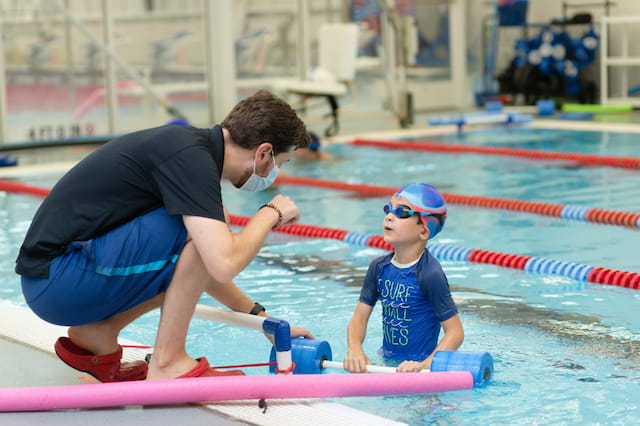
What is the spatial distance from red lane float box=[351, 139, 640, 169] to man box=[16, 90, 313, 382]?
6900 mm

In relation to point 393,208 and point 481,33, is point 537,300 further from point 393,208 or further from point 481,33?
point 481,33

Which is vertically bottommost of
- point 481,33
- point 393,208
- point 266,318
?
point 266,318

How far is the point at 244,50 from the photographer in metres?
15.2

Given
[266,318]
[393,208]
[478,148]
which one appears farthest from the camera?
[478,148]

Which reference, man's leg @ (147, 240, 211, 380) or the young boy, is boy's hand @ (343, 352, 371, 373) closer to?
the young boy

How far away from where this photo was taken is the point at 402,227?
3.60 metres

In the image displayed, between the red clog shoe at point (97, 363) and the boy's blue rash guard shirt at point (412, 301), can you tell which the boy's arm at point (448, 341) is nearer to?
the boy's blue rash guard shirt at point (412, 301)

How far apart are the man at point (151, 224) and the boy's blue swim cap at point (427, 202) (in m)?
0.59

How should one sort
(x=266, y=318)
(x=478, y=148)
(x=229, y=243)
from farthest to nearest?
(x=478, y=148)
(x=266, y=318)
(x=229, y=243)

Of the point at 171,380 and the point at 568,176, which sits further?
the point at 568,176

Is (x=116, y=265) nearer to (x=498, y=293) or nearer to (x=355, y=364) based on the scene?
(x=355, y=364)

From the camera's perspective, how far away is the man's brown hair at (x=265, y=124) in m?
3.10

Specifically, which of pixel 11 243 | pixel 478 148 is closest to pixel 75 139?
pixel 478 148

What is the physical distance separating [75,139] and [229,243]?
998 centimetres
